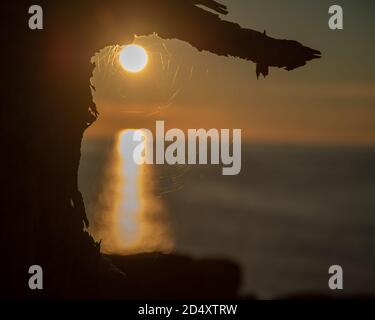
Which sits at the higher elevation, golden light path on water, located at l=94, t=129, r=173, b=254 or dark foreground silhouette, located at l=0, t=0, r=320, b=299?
dark foreground silhouette, located at l=0, t=0, r=320, b=299

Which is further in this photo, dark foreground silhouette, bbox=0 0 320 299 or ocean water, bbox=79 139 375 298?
ocean water, bbox=79 139 375 298

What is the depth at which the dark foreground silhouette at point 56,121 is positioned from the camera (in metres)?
4.26

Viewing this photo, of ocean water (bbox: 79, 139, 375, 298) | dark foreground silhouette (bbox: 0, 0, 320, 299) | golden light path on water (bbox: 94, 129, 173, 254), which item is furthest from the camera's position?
golden light path on water (bbox: 94, 129, 173, 254)

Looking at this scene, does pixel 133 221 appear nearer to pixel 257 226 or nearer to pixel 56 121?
pixel 257 226

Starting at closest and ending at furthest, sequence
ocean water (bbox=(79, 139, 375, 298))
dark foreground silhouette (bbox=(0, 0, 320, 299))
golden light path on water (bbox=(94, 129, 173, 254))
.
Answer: dark foreground silhouette (bbox=(0, 0, 320, 299)), ocean water (bbox=(79, 139, 375, 298)), golden light path on water (bbox=(94, 129, 173, 254))

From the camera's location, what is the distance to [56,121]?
438cm

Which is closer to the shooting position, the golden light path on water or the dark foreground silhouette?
the dark foreground silhouette

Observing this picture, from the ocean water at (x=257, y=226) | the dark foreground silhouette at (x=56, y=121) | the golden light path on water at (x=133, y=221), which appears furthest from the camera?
the golden light path on water at (x=133, y=221)

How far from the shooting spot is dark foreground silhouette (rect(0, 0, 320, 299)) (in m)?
4.26

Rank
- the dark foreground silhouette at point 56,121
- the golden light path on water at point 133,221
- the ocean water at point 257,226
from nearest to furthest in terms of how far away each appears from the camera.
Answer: the dark foreground silhouette at point 56,121 → the ocean water at point 257,226 → the golden light path on water at point 133,221

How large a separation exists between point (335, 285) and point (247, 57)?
6.34ft

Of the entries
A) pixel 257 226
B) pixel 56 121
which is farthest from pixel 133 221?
pixel 56 121

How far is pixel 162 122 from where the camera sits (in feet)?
15.6

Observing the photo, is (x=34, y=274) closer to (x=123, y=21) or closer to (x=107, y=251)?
(x=107, y=251)
